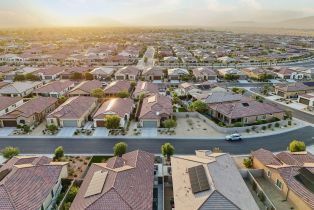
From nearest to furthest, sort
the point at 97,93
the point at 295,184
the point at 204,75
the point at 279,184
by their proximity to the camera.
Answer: the point at 295,184 < the point at 279,184 < the point at 97,93 < the point at 204,75

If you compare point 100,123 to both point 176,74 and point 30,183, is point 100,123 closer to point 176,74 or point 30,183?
point 30,183

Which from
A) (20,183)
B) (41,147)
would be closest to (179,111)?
(41,147)

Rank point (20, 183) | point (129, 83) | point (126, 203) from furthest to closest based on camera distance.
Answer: point (129, 83)
point (20, 183)
point (126, 203)

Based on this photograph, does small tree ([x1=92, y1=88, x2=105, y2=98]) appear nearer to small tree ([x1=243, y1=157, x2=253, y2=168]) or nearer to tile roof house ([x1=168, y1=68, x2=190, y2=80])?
tile roof house ([x1=168, y1=68, x2=190, y2=80])

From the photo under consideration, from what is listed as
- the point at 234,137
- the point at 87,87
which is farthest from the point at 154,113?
the point at 87,87

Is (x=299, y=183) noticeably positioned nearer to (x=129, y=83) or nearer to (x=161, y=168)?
(x=161, y=168)
